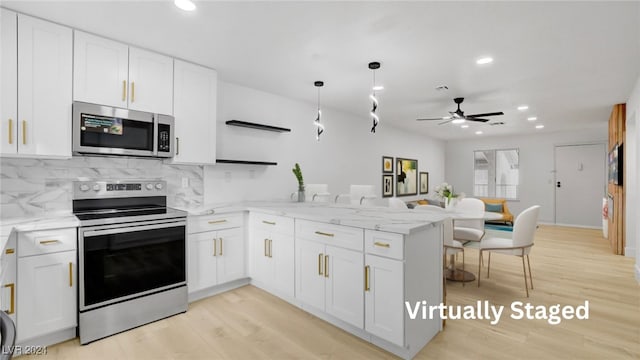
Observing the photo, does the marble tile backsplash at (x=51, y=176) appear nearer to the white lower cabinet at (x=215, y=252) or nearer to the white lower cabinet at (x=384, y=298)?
the white lower cabinet at (x=215, y=252)

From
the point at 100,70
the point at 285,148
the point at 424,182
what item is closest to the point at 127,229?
the point at 100,70

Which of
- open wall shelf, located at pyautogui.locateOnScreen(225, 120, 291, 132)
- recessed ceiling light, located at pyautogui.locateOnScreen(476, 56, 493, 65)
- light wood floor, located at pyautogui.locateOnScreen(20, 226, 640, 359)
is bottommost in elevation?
light wood floor, located at pyautogui.locateOnScreen(20, 226, 640, 359)

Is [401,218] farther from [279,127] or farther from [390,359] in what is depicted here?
[279,127]

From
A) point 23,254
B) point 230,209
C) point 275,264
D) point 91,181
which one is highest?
point 91,181

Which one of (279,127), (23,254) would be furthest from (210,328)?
(279,127)

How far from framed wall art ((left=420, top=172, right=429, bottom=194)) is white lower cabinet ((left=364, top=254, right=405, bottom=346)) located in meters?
6.32

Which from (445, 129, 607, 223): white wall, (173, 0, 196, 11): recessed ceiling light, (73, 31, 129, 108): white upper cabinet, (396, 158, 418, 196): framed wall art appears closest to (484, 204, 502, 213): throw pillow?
(445, 129, 607, 223): white wall

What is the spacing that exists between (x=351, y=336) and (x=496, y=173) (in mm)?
8166

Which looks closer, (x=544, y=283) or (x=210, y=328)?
(x=210, y=328)

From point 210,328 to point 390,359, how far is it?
1429 millimetres

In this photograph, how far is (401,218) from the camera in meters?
2.41

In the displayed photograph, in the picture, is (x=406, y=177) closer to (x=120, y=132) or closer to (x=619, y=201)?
(x=619, y=201)

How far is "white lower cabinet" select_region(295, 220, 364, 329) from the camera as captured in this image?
2277 millimetres

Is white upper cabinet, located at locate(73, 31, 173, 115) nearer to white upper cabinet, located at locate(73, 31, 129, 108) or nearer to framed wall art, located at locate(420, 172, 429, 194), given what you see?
white upper cabinet, located at locate(73, 31, 129, 108)
